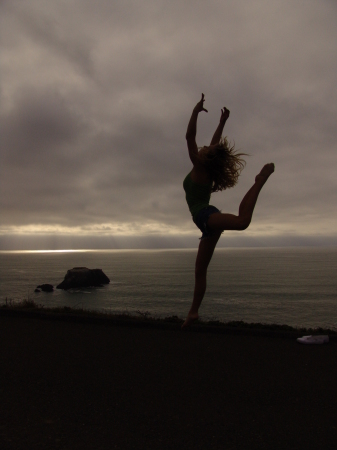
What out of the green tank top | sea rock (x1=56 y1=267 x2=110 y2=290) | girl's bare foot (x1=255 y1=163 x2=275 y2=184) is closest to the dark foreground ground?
the green tank top

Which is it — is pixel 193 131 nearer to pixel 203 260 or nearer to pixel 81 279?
pixel 203 260

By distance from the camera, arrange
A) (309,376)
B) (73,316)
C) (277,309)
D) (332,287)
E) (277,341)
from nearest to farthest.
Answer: (309,376), (277,341), (73,316), (277,309), (332,287)

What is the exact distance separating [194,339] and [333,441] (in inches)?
141

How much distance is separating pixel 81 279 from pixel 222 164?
3390 inches

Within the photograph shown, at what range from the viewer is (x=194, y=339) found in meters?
6.20

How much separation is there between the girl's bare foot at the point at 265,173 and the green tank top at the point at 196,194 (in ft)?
1.76

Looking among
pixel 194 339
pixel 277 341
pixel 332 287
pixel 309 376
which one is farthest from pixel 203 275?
pixel 332 287

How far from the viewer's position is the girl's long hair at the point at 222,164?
3650 millimetres

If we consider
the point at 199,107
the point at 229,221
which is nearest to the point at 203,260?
the point at 229,221

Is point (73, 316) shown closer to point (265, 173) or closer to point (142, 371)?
point (142, 371)

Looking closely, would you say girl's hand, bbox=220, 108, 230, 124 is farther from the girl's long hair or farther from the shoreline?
the shoreline

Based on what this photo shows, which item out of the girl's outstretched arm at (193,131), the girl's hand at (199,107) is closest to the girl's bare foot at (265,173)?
the girl's outstretched arm at (193,131)

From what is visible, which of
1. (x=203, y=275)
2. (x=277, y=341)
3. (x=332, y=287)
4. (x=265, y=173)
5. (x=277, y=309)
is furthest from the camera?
(x=332, y=287)

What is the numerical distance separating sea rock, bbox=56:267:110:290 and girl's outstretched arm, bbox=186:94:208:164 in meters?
84.3
